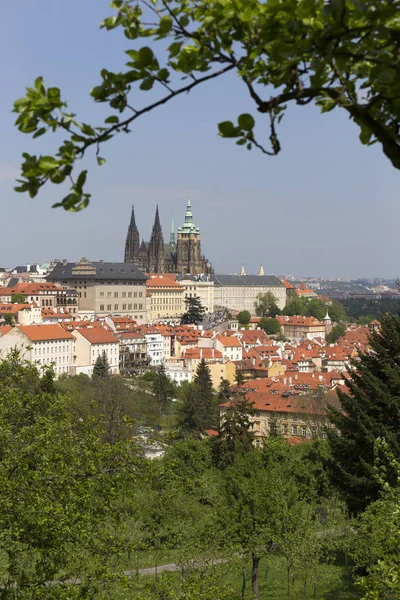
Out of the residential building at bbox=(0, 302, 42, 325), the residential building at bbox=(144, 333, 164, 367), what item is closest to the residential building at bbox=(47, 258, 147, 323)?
the residential building at bbox=(0, 302, 42, 325)

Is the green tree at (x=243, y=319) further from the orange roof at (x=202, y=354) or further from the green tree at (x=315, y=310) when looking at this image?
the orange roof at (x=202, y=354)

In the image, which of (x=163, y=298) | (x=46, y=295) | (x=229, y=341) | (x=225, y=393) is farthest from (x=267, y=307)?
(x=225, y=393)

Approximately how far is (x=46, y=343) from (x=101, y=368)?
16.8 ft

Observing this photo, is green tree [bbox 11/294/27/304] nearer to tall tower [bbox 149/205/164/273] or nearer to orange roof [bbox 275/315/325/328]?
orange roof [bbox 275/315/325/328]

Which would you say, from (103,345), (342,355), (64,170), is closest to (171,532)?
(64,170)

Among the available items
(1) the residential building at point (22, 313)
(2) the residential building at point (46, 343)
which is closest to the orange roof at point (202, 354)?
(2) the residential building at point (46, 343)

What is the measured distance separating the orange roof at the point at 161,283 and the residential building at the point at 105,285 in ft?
15.1

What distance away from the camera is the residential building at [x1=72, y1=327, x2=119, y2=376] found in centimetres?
6800

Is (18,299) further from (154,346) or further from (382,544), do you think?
(382,544)

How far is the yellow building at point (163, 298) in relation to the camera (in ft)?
372

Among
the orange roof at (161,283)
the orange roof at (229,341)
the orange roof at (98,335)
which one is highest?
the orange roof at (161,283)

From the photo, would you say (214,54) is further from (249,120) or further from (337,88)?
(337,88)

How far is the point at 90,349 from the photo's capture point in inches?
2682

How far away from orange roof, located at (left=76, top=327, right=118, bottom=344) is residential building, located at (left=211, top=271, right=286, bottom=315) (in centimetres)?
6347
